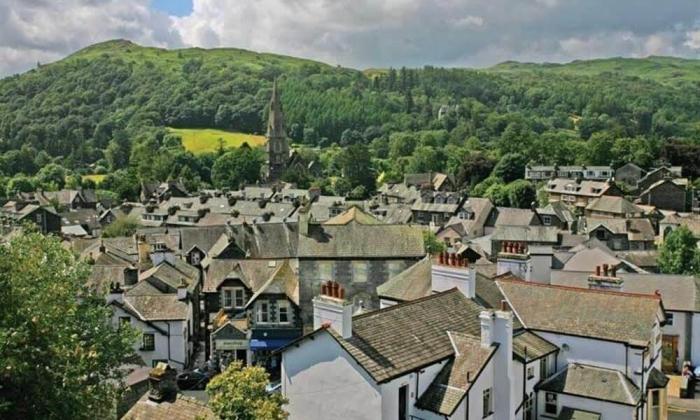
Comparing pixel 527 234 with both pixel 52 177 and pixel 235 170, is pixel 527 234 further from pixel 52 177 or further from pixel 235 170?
pixel 52 177

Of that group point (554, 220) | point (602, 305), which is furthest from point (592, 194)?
point (602, 305)

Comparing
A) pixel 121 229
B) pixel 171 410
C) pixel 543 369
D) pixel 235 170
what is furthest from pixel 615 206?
pixel 235 170

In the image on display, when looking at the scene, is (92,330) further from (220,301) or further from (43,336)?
(220,301)

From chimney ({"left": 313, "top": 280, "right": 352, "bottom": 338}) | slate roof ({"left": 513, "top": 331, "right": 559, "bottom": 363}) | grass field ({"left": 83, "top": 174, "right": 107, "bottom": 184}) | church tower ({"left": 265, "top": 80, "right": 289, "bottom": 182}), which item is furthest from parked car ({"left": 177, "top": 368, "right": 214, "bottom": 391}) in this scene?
grass field ({"left": 83, "top": 174, "right": 107, "bottom": 184})

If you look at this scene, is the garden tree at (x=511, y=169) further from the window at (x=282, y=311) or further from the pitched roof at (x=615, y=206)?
the window at (x=282, y=311)

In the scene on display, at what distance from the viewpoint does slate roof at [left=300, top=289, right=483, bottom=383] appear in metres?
18.8

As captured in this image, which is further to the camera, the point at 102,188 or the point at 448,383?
the point at 102,188

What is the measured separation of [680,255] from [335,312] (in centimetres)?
4512

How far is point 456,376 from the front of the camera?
20172mm

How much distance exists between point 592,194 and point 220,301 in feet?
265

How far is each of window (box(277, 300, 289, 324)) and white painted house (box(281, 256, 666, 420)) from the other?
14.2 m

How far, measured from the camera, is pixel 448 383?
65.8 ft

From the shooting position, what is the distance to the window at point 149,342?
38.6m

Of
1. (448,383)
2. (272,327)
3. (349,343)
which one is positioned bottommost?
(272,327)
